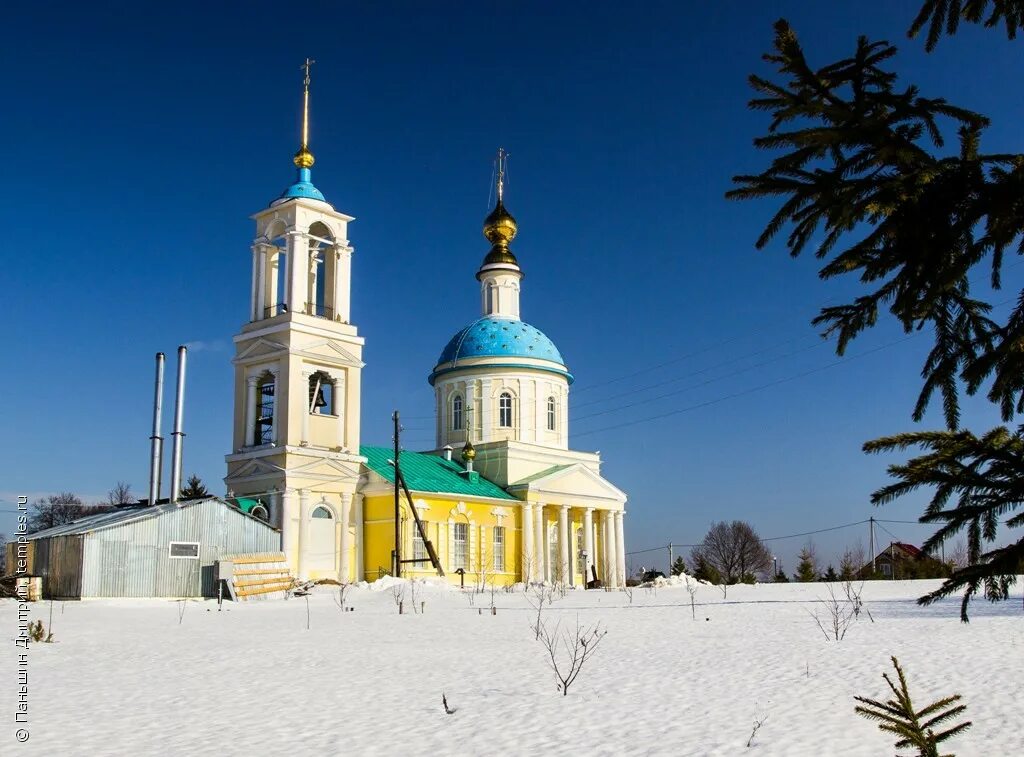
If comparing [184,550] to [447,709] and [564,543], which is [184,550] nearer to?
[564,543]

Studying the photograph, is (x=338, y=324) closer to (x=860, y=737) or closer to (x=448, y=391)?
(x=448, y=391)

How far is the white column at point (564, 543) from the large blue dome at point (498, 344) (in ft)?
21.8

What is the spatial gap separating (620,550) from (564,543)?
156 inches

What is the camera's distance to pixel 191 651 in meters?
14.0

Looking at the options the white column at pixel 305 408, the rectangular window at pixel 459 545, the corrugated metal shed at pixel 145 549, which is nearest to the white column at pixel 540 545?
the rectangular window at pixel 459 545

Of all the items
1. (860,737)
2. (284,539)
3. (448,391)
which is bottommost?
(860,737)

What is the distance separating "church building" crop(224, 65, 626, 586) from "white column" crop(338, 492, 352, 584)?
0.04 metres

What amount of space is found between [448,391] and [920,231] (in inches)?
1683

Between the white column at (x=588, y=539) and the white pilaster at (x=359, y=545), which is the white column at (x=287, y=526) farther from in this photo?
the white column at (x=588, y=539)

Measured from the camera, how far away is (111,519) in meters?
28.7

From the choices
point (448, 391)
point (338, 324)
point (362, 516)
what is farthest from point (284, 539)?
point (448, 391)

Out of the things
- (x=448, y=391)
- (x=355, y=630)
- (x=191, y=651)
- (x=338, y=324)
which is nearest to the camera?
(x=191, y=651)

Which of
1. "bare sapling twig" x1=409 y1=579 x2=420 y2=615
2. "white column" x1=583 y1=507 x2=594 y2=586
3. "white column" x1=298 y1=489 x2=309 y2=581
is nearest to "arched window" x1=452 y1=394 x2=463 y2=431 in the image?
"white column" x1=583 y1=507 x2=594 y2=586

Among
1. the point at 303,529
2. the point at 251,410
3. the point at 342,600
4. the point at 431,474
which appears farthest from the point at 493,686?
the point at 431,474
